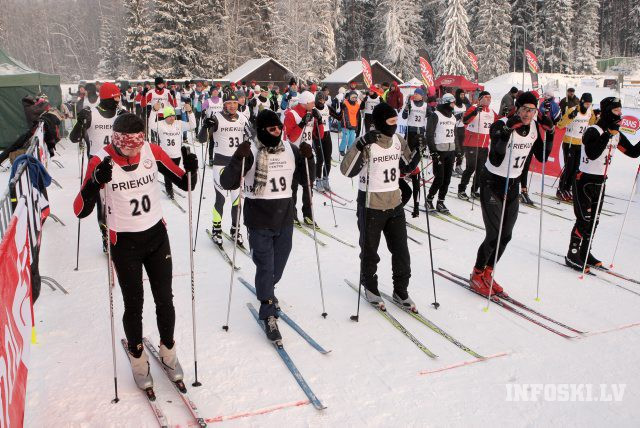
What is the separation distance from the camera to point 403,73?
50.5 metres

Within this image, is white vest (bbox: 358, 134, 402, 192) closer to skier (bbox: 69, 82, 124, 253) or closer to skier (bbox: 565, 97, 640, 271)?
skier (bbox: 565, 97, 640, 271)

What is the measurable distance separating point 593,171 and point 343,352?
13.8 ft

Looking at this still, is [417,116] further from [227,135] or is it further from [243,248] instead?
[243,248]

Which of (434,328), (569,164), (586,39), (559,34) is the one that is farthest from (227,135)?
(586,39)

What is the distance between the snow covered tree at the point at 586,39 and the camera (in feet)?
174

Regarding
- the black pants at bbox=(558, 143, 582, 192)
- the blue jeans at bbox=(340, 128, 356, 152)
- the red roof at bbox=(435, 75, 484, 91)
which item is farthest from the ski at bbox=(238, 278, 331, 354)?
the red roof at bbox=(435, 75, 484, 91)

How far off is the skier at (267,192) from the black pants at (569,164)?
7.43 metres

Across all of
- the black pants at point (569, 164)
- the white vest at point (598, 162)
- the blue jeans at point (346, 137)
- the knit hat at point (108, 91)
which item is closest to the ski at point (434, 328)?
the white vest at point (598, 162)

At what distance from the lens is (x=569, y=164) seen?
33.1 feet

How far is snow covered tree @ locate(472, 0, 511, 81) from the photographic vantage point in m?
48.3

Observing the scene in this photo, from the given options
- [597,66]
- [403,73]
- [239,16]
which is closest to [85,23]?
[239,16]

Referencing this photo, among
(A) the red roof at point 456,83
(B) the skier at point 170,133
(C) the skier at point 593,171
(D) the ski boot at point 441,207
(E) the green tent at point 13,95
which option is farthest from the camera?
(A) the red roof at point 456,83

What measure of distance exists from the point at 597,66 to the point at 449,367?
203 feet

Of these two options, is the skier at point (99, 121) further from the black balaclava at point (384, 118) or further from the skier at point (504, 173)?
the skier at point (504, 173)
